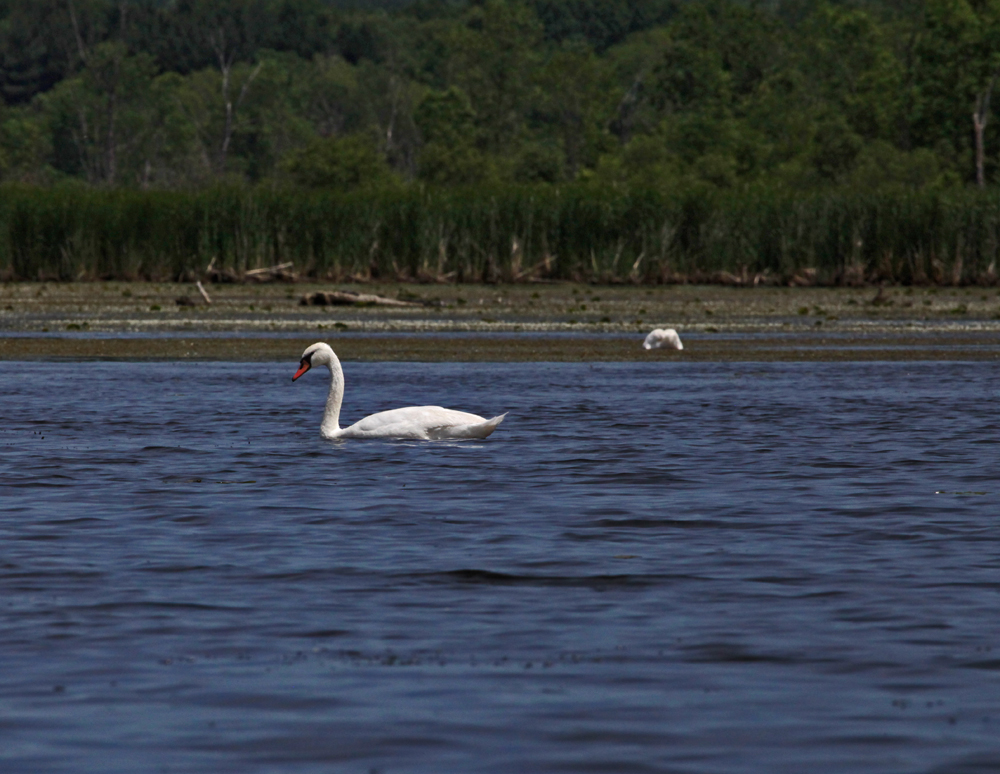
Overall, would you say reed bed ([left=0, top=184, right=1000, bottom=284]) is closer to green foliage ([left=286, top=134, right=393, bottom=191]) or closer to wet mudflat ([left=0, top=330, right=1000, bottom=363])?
wet mudflat ([left=0, top=330, right=1000, bottom=363])

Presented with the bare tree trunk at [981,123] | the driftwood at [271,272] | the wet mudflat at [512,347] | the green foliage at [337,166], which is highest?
the bare tree trunk at [981,123]

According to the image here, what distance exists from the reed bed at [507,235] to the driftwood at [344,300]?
26.8 feet

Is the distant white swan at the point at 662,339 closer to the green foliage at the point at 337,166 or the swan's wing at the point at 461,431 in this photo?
the swan's wing at the point at 461,431

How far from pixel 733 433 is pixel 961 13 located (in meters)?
63.7

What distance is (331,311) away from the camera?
4041 cm

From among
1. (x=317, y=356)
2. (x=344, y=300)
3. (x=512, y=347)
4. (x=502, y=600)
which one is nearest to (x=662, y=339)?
(x=512, y=347)

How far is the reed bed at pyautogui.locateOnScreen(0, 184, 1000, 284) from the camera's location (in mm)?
50125

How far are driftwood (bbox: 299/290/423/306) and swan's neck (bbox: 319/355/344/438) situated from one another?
2373 cm

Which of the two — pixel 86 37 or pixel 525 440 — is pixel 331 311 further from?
pixel 86 37

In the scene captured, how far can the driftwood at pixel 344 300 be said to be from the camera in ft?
136

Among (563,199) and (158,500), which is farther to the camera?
(563,199)

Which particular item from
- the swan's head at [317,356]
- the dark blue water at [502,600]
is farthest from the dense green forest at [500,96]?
the dark blue water at [502,600]

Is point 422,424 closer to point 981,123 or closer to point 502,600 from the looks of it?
point 502,600

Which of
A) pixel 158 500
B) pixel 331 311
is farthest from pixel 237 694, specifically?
pixel 331 311
